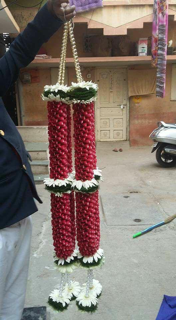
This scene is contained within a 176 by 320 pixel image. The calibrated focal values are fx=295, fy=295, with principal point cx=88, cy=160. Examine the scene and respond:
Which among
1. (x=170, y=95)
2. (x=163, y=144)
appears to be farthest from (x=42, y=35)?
(x=170, y=95)

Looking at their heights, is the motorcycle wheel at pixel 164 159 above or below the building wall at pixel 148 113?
below

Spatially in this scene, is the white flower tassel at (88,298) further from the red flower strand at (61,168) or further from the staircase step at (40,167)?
the staircase step at (40,167)

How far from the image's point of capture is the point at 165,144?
20.6 feet

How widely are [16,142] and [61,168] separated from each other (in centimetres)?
25

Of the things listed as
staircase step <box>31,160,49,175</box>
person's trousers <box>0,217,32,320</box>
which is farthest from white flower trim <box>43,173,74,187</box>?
staircase step <box>31,160,49,175</box>

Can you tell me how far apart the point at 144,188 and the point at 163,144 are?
4.91 ft

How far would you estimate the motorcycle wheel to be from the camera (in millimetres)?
6387

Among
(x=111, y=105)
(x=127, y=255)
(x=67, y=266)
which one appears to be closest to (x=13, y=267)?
(x=67, y=266)

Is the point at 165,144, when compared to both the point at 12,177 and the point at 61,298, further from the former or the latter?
the point at 12,177

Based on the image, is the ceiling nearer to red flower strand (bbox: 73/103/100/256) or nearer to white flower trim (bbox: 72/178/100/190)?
red flower strand (bbox: 73/103/100/256)

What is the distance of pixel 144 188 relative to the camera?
523 cm

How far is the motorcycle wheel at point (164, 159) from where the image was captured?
6.39 metres

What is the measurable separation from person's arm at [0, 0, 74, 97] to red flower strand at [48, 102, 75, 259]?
24cm

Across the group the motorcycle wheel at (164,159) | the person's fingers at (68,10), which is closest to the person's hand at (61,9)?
the person's fingers at (68,10)
